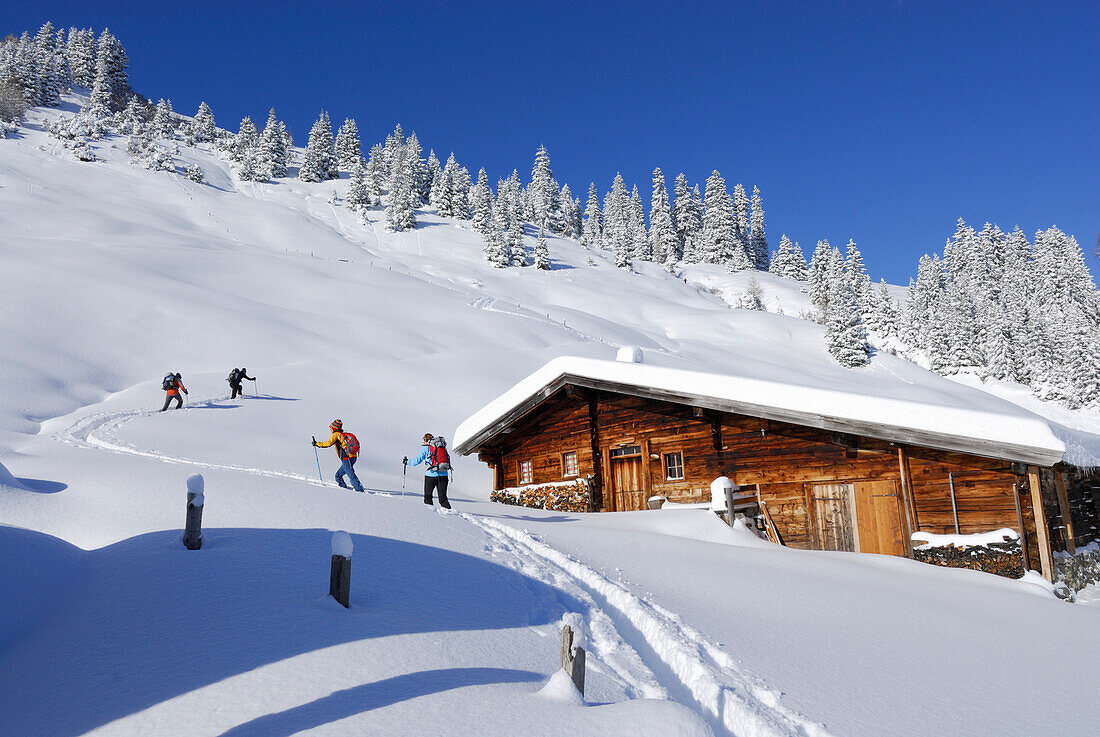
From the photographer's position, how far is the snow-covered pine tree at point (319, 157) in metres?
92.9

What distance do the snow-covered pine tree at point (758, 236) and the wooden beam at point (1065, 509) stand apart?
9769cm

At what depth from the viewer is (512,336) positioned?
40.3 m

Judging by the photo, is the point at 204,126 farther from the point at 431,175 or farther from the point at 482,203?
the point at 482,203

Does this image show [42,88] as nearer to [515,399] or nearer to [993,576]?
[515,399]

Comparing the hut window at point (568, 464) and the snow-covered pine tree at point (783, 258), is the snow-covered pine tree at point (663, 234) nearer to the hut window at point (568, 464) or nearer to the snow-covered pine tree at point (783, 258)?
the snow-covered pine tree at point (783, 258)

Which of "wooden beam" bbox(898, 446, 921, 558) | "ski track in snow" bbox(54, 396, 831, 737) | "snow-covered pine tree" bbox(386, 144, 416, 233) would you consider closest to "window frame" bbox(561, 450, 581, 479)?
"ski track in snow" bbox(54, 396, 831, 737)

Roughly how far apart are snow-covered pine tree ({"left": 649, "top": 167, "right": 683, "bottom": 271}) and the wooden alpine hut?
255ft

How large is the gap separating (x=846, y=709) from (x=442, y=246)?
71805 mm

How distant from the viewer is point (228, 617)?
209 inches

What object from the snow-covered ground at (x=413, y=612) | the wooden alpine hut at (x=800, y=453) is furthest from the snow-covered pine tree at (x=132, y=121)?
the wooden alpine hut at (x=800, y=453)

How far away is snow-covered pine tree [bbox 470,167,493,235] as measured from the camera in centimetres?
8412

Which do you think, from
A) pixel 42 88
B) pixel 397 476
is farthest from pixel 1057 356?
pixel 42 88

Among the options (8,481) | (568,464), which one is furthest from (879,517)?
(8,481)

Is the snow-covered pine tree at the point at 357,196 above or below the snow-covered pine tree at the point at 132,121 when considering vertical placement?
below
